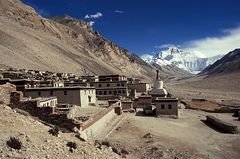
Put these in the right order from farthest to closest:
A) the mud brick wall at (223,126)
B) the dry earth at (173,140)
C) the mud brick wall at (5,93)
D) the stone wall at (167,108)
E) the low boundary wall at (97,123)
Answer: the stone wall at (167,108) < the mud brick wall at (223,126) < the dry earth at (173,140) < the low boundary wall at (97,123) < the mud brick wall at (5,93)

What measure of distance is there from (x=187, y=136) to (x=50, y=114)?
13.4 m

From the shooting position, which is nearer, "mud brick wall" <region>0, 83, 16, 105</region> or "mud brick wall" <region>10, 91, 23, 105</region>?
"mud brick wall" <region>0, 83, 16, 105</region>

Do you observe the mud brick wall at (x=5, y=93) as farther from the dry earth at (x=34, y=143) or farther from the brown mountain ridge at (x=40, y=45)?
the brown mountain ridge at (x=40, y=45)

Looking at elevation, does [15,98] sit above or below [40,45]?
below

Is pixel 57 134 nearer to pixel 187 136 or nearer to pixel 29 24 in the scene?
pixel 187 136

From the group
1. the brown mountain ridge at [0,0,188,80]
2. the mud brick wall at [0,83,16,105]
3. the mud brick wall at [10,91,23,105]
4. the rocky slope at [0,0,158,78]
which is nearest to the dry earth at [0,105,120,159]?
the mud brick wall at [0,83,16,105]

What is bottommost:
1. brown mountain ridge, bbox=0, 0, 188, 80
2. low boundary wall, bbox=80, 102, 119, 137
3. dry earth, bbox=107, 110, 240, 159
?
dry earth, bbox=107, 110, 240, 159

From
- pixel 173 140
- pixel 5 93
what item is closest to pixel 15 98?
pixel 5 93

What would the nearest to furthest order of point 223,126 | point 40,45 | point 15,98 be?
point 15,98 < point 223,126 < point 40,45

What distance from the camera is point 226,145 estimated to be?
89.1 feet

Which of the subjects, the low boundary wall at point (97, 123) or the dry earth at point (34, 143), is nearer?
the dry earth at point (34, 143)

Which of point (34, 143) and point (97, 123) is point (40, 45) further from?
point (34, 143)

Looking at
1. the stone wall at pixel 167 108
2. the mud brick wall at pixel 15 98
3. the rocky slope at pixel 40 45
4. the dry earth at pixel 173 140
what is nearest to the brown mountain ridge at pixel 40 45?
the rocky slope at pixel 40 45

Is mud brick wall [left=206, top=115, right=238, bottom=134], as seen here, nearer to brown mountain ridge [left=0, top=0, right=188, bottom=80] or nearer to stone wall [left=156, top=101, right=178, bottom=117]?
stone wall [left=156, top=101, right=178, bottom=117]
